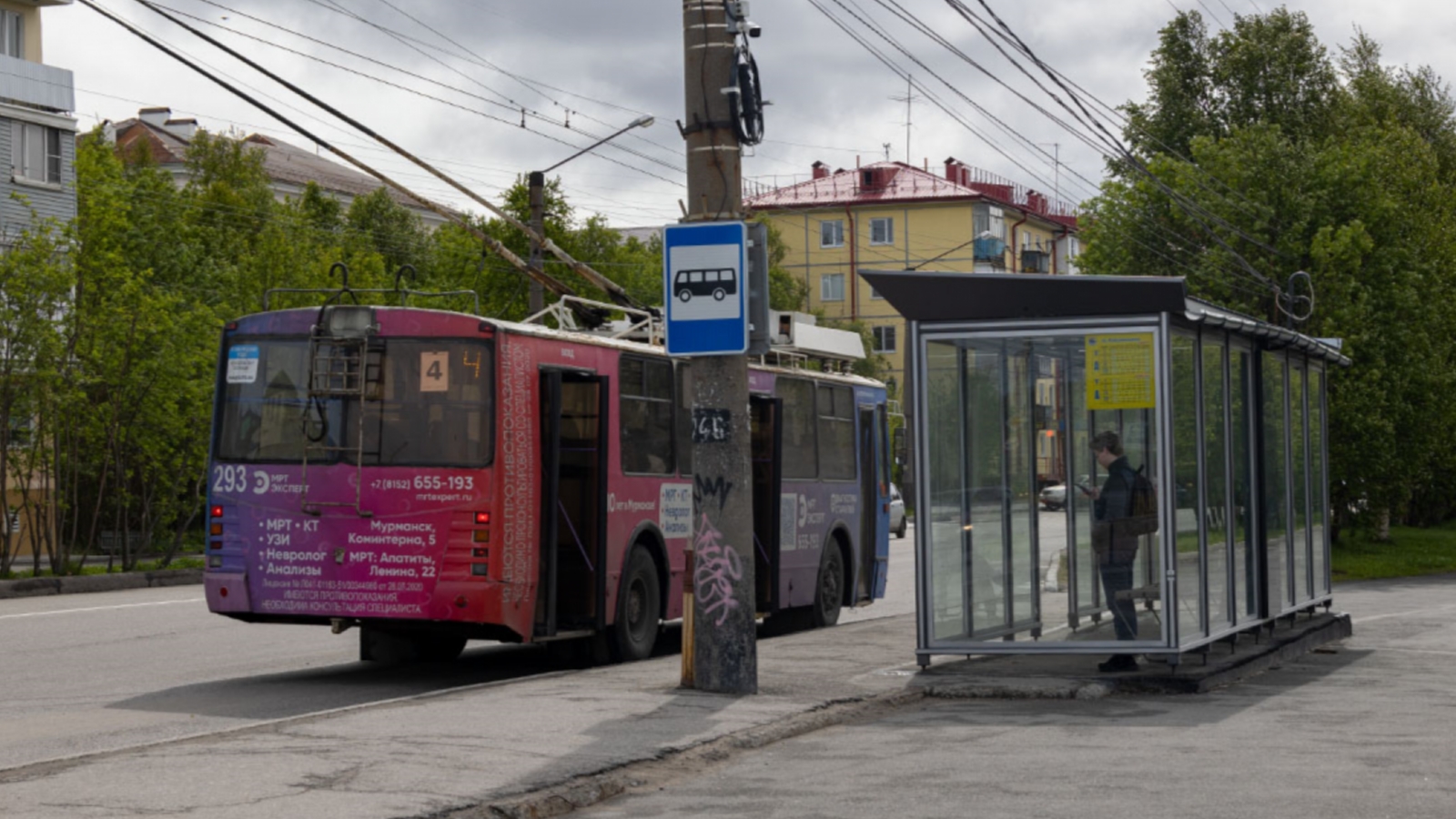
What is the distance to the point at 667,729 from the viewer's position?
10.8 meters

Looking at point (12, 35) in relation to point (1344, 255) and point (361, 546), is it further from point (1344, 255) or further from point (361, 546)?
point (361, 546)

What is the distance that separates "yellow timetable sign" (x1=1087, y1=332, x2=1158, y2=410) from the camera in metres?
13.6

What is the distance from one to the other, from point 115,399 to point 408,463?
59.4 feet

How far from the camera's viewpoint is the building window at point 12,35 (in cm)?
4710

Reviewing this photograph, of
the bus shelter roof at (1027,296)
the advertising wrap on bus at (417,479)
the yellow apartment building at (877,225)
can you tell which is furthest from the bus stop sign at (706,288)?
the yellow apartment building at (877,225)

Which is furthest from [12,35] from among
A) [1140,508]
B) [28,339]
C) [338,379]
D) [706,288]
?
[1140,508]

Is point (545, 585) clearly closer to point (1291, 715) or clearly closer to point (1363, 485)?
point (1291, 715)

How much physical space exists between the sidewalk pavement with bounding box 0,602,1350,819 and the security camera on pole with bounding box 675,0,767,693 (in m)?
0.44

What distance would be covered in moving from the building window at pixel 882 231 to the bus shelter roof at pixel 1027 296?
3204 inches

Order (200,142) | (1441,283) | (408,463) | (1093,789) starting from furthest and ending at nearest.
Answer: (200,142), (1441,283), (408,463), (1093,789)

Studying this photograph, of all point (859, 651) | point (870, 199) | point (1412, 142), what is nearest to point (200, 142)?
point (870, 199)

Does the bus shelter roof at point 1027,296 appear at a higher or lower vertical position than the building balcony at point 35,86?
lower

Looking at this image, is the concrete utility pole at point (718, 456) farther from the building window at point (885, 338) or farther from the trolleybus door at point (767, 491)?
the building window at point (885, 338)

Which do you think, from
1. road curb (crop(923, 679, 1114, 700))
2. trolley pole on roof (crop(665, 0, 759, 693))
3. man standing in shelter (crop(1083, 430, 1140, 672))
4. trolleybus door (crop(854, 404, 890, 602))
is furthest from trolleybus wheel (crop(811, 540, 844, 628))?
trolley pole on roof (crop(665, 0, 759, 693))
